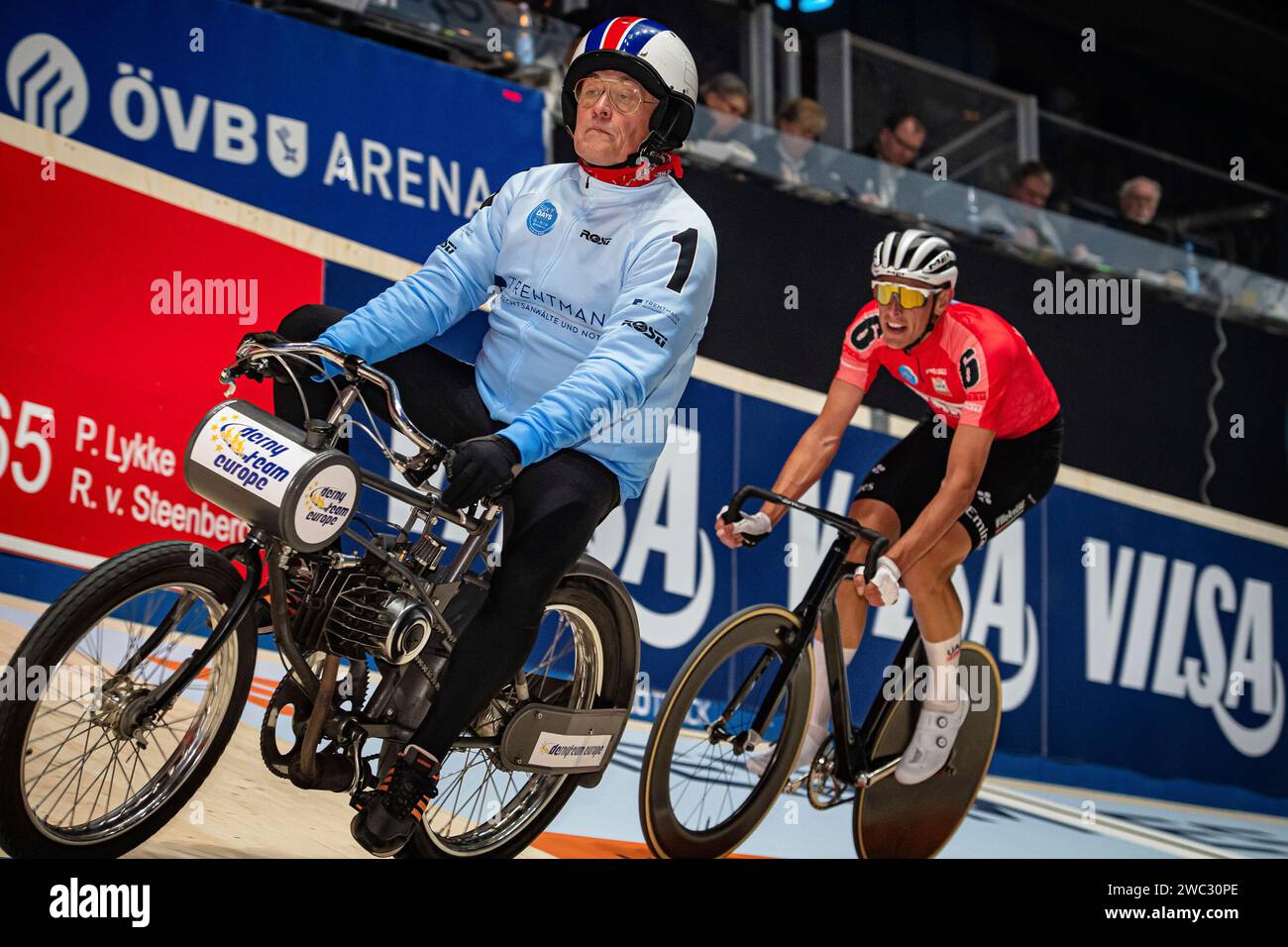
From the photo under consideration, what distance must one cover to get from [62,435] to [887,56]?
4.31 metres

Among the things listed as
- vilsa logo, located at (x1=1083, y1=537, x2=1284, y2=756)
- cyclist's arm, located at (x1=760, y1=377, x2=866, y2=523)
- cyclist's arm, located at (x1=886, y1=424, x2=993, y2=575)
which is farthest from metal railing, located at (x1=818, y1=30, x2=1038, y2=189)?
cyclist's arm, located at (x1=886, y1=424, x2=993, y2=575)

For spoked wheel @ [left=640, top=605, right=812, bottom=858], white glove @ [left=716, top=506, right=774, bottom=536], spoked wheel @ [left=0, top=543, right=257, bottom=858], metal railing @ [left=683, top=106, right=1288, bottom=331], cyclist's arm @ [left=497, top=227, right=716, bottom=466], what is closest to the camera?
spoked wheel @ [left=0, top=543, right=257, bottom=858]

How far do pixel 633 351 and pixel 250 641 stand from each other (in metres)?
Result: 0.93

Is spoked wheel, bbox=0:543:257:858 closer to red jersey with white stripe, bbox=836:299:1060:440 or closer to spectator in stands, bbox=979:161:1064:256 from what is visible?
red jersey with white stripe, bbox=836:299:1060:440

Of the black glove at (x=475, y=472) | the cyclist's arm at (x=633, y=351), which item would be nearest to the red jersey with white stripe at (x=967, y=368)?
the cyclist's arm at (x=633, y=351)

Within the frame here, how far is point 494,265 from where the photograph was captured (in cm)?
319

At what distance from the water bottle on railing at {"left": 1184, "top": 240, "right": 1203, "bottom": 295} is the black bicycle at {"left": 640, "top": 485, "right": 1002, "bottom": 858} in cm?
344

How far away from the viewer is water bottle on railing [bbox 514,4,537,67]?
518cm

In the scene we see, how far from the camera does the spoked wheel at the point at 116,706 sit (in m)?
2.30

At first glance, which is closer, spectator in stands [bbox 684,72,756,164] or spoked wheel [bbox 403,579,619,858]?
spoked wheel [bbox 403,579,619,858]

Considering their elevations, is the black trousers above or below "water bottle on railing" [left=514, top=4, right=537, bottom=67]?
below

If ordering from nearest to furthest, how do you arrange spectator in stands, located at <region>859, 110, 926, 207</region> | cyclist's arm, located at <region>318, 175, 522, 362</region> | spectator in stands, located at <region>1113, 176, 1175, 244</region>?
cyclist's arm, located at <region>318, 175, 522, 362</region>
spectator in stands, located at <region>859, 110, 926, 207</region>
spectator in stands, located at <region>1113, 176, 1175, 244</region>
